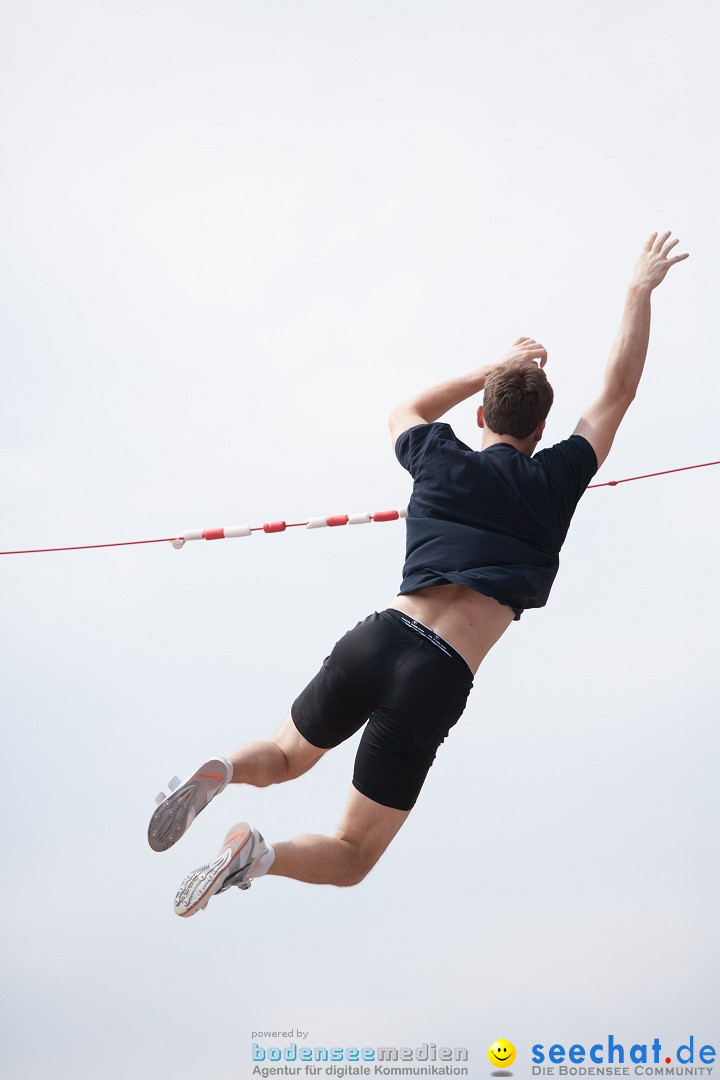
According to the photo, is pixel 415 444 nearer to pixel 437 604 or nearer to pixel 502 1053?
pixel 437 604

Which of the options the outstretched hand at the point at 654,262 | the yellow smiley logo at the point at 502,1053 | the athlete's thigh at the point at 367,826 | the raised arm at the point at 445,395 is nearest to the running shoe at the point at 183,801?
the athlete's thigh at the point at 367,826

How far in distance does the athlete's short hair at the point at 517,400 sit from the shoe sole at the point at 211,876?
1195 millimetres

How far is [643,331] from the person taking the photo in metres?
3.28

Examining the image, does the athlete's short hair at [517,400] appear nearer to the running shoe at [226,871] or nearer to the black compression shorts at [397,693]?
the black compression shorts at [397,693]

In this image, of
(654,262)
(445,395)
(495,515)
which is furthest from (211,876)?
(654,262)

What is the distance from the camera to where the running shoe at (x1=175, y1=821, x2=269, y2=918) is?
2.86 meters

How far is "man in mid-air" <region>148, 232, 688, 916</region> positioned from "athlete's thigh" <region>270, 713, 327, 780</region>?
0.03 meters

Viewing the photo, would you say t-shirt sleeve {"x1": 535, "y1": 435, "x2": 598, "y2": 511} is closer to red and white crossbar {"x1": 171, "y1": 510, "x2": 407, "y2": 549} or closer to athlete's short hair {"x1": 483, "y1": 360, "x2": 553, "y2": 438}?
athlete's short hair {"x1": 483, "y1": 360, "x2": 553, "y2": 438}

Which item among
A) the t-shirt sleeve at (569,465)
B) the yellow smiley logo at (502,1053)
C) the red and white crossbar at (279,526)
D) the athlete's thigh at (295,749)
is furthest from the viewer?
the yellow smiley logo at (502,1053)

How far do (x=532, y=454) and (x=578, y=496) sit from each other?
0.62 ft

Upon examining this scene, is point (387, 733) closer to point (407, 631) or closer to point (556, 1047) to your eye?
point (407, 631)

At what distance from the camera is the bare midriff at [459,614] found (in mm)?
3125

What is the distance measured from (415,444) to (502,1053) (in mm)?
3990

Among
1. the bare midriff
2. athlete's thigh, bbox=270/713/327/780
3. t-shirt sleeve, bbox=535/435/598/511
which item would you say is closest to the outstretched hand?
t-shirt sleeve, bbox=535/435/598/511
